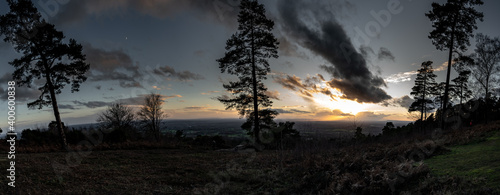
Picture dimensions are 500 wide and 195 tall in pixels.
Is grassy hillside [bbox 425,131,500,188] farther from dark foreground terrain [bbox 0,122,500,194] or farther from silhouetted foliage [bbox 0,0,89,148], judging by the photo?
silhouetted foliage [bbox 0,0,89,148]

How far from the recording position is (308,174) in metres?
7.37

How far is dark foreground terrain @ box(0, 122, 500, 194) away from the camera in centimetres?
434

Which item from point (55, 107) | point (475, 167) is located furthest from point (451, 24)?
point (55, 107)

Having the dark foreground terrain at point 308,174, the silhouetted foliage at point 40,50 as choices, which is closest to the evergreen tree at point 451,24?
the dark foreground terrain at point 308,174

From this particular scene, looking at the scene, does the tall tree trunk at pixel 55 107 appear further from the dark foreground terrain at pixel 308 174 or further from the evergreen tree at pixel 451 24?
the evergreen tree at pixel 451 24

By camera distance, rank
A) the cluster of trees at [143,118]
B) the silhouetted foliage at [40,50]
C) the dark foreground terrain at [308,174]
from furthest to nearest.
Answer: the cluster of trees at [143,118], the silhouetted foliage at [40,50], the dark foreground terrain at [308,174]

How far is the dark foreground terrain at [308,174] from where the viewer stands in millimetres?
4344

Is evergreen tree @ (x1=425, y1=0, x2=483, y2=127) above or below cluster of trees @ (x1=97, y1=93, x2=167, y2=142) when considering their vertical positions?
above

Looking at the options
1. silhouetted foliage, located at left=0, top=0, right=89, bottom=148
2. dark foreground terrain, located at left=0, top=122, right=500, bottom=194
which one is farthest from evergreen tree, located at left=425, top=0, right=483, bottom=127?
silhouetted foliage, located at left=0, top=0, right=89, bottom=148

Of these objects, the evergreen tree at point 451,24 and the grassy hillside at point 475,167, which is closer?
the grassy hillside at point 475,167

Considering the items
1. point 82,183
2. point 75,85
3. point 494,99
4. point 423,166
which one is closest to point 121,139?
point 75,85

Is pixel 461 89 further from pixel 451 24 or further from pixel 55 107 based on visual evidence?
pixel 55 107

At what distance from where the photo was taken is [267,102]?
19297 mm

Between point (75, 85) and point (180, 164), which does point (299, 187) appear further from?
point (75, 85)
